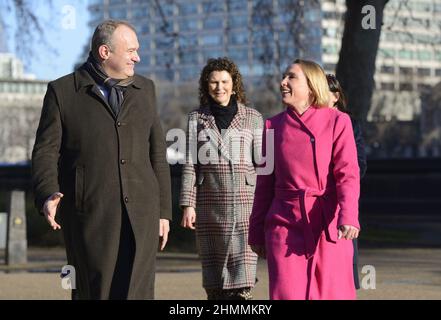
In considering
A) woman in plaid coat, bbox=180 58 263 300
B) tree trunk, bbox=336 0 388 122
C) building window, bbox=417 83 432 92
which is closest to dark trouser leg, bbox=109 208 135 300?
woman in plaid coat, bbox=180 58 263 300

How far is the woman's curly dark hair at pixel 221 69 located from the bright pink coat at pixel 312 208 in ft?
5.88

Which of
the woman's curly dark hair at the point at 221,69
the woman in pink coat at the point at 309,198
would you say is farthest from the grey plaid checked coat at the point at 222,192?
the woman in pink coat at the point at 309,198

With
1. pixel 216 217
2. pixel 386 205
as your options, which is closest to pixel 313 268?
pixel 216 217

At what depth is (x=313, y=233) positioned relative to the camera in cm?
682

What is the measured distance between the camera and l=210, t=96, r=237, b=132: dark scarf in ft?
28.7

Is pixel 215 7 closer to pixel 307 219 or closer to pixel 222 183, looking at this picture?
pixel 222 183

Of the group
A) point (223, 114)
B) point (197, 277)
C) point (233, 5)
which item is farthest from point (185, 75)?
point (223, 114)

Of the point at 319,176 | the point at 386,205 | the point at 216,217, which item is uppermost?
the point at 319,176

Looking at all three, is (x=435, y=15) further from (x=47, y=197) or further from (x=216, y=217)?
(x=47, y=197)

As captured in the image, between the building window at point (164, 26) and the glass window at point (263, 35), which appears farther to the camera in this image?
the glass window at point (263, 35)

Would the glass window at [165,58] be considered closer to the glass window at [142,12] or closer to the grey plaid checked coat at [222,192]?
the glass window at [142,12]

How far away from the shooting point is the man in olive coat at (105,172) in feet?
21.9

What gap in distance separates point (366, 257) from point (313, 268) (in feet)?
36.2

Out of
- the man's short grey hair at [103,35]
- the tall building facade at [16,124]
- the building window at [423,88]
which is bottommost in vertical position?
the tall building facade at [16,124]
